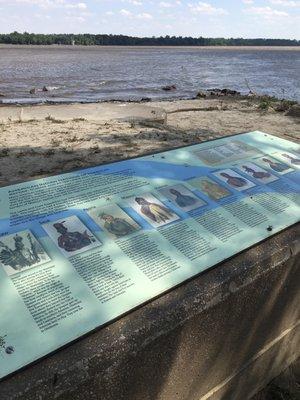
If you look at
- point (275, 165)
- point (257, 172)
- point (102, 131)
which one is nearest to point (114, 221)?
point (257, 172)

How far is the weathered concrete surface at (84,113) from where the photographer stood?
884 cm

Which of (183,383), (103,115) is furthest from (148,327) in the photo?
(103,115)

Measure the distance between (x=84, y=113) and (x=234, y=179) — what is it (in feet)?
24.2

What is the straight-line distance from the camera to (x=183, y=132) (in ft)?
25.7

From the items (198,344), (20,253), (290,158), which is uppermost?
(290,158)

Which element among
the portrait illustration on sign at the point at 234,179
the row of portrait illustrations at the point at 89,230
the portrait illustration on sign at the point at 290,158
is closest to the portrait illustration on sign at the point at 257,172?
the portrait illustration on sign at the point at 234,179

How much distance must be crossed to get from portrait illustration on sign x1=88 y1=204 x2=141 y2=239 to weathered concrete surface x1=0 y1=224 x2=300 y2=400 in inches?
16.6

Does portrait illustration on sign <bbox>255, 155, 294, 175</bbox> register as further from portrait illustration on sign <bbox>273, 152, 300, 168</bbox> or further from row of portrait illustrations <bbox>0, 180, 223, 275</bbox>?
row of portrait illustrations <bbox>0, 180, 223, 275</bbox>

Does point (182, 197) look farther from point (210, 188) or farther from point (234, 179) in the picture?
point (234, 179)

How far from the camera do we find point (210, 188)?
254 cm

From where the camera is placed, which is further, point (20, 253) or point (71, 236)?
point (71, 236)

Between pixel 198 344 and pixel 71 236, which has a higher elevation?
pixel 71 236

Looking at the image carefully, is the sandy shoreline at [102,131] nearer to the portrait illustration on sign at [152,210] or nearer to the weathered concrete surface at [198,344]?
the portrait illustration on sign at [152,210]

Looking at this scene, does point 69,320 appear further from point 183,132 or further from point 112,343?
point 183,132
